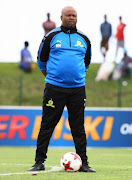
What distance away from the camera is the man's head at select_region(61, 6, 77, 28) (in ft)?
20.8

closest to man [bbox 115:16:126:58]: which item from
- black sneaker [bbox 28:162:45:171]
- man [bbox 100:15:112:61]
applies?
man [bbox 100:15:112:61]

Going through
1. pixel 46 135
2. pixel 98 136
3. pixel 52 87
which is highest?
pixel 52 87

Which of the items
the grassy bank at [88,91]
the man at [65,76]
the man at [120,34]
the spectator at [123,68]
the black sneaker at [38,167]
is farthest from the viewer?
the spectator at [123,68]

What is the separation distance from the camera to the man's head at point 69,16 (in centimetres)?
634

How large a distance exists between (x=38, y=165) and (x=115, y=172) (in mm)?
979

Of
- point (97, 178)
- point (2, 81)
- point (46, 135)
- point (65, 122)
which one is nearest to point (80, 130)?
point (46, 135)

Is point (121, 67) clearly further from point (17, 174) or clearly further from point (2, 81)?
point (17, 174)

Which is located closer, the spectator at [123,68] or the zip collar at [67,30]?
the zip collar at [67,30]

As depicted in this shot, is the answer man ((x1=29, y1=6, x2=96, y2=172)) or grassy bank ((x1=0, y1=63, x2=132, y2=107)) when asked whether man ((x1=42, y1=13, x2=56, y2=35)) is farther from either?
man ((x1=29, y1=6, x2=96, y2=172))

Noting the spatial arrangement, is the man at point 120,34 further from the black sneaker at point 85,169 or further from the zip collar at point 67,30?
the black sneaker at point 85,169

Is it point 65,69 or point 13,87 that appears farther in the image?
point 13,87

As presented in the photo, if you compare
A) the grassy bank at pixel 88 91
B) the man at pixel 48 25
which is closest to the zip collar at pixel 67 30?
the grassy bank at pixel 88 91

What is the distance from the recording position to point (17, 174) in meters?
6.04

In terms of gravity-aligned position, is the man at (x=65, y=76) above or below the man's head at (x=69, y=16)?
below
